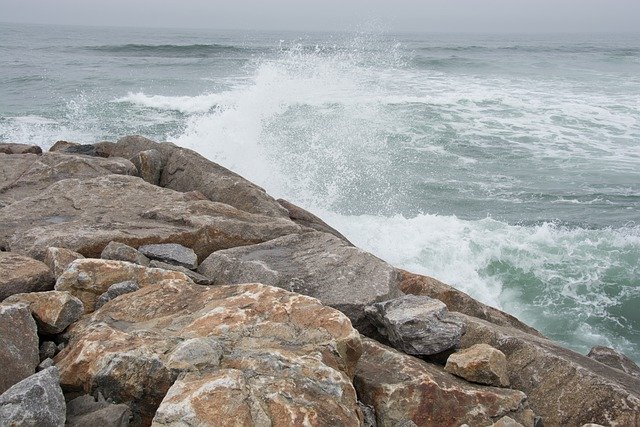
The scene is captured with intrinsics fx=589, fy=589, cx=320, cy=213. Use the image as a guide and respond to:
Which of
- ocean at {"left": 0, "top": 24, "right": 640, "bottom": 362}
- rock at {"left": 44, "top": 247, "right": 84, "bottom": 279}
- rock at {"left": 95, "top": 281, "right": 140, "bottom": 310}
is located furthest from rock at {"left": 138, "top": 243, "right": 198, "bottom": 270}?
ocean at {"left": 0, "top": 24, "right": 640, "bottom": 362}

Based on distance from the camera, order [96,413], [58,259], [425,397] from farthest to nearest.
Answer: [58,259] < [425,397] < [96,413]

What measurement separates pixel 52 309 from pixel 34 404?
106 centimetres

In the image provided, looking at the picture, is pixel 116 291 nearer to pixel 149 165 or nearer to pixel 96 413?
pixel 96 413

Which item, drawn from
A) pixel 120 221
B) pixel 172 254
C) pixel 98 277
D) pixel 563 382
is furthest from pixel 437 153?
pixel 98 277

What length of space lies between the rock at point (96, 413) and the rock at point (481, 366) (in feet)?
6.28

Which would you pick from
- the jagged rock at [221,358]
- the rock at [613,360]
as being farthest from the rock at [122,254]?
the rock at [613,360]

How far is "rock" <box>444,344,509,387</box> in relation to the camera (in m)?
3.50

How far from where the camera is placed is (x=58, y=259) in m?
4.23

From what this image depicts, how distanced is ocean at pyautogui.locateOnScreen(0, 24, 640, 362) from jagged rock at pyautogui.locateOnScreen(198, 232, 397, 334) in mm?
4050

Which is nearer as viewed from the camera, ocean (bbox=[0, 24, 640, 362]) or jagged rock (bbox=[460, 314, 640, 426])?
jagged rock (bbox=[460, 314, 640, 426])

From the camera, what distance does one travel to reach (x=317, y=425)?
2.41 m

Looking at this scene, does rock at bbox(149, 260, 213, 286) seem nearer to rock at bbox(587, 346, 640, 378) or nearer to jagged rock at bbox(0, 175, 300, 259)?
jagged rock at bbox(0, 175, 300, 259)

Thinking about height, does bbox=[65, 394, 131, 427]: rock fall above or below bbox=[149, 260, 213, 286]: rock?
above

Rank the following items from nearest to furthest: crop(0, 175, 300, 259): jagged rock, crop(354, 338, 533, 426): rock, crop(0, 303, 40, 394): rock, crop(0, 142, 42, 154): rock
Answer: crop(0, 303, 40, 394): rock → crop(354, 338, 533, 426): rock → crop(0, 175, 300, 259): jagged rock → crop(0, 142, 42, 154): rock
